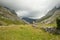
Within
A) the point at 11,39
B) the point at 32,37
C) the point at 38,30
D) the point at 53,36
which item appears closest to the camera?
the point at 11,39

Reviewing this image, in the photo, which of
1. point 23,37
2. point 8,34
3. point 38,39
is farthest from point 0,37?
point 38,39

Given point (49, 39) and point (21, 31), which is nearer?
point (49, 39)

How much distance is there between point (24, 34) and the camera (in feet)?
167

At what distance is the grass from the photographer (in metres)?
47.8

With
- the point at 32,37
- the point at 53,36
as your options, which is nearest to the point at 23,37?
the point at 32,37

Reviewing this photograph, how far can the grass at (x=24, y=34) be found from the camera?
157ft

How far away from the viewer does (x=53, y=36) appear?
172ft

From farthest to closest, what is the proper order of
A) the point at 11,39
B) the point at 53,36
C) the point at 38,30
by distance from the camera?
the point at 38,30
the point at 53,36
the point at 11,39

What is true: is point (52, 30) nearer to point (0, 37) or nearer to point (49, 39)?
point (49, 39)

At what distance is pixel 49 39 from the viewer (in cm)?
4941

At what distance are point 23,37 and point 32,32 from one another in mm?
6058

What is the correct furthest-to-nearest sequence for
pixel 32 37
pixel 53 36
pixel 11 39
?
1. pixel 53 36
2. pixel 32 37
3. pixel 11 39

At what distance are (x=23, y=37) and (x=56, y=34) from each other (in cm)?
1311

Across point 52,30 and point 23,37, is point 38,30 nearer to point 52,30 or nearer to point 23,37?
point 52,30
